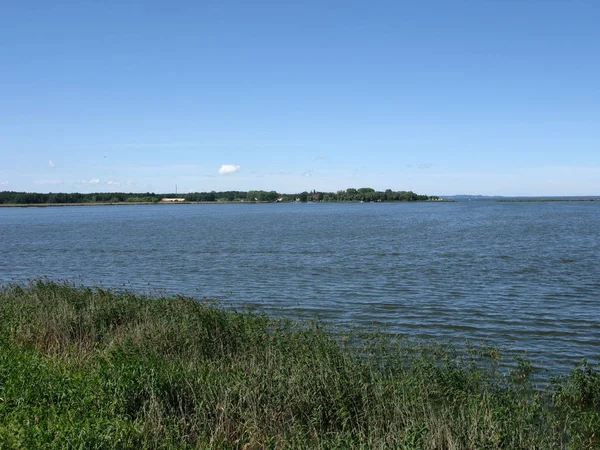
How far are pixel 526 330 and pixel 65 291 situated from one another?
52.5 feet

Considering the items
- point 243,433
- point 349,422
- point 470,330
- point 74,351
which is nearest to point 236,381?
point 243,433

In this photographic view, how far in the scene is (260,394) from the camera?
383 inches

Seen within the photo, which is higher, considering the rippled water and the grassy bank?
the grassy bank

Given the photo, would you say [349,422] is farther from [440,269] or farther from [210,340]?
[440,269]

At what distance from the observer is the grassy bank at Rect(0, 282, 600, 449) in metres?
8.48

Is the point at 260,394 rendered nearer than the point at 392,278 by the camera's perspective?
Yes

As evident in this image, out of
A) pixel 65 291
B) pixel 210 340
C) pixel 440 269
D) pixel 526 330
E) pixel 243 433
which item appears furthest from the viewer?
pixel 440 269

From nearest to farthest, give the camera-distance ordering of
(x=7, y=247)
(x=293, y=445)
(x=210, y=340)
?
(x=293, y=445), (x=210, y=340), (x=7, y=247)

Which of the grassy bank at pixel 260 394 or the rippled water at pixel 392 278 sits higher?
the grassy bank at pixel 260 394

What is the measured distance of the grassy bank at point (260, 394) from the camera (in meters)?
8.48

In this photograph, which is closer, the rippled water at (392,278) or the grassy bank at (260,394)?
the grassy bank at (260,394)

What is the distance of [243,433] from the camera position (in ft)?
29.0

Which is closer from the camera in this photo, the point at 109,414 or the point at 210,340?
the point at 109,414

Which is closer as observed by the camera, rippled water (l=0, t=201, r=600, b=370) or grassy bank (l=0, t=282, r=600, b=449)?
grassy bank (l=0, t=282, r=600, b=449)
